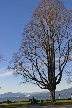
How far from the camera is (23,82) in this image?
39.5m

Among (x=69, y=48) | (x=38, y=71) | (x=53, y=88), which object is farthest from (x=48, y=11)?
(x=53, y=88)

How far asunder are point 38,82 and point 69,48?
6880mm

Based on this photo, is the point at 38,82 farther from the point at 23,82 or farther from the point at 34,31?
the point at 34,31

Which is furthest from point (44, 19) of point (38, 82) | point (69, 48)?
point (38, 82)

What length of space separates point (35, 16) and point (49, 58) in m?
7.57

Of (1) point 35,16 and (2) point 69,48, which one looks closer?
(2) point 69,48

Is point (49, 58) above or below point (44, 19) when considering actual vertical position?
below

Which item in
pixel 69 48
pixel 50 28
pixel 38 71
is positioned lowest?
pixel 38 71

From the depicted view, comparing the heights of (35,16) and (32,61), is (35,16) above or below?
above

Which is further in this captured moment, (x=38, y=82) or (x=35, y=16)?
(x=35, y=16)

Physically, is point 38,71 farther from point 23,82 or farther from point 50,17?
point 50,17

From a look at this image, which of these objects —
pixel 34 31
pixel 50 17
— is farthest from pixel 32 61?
pixel 50 17

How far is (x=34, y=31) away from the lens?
3981 centimetres

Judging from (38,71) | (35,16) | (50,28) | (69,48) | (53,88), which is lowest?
(53,88)
